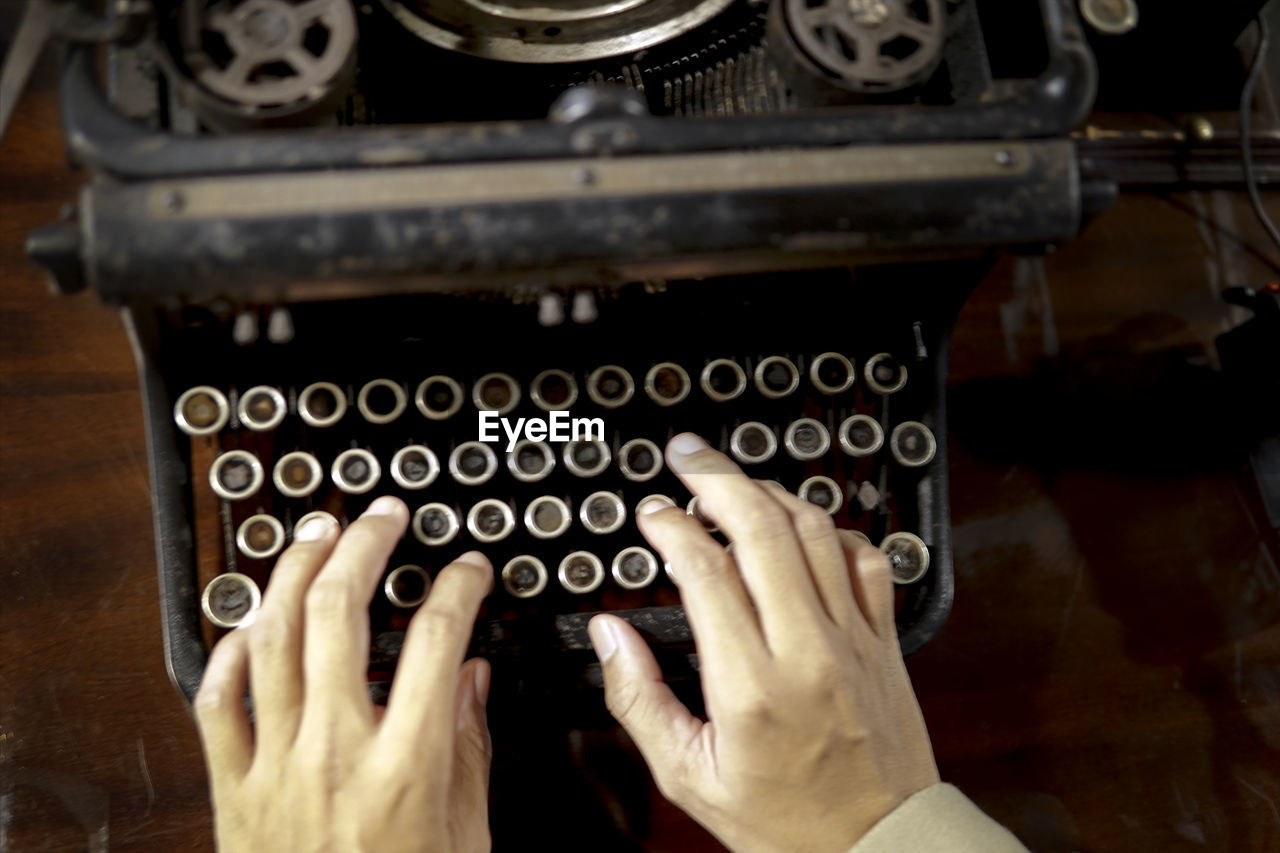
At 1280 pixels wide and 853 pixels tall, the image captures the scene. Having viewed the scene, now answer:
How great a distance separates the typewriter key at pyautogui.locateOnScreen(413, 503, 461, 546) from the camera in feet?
3.81

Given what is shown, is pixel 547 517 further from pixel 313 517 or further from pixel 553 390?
pixel 313 517

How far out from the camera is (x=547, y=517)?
118 centimetres

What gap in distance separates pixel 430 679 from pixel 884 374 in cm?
69

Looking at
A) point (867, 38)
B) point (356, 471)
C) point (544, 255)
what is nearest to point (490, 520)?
point (356, 471)

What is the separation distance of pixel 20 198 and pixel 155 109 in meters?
0.61

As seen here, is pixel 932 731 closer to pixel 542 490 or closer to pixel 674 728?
pixel 674 728

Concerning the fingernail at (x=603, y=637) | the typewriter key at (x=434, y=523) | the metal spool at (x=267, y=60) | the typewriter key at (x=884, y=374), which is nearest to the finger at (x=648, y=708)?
the fingernail at (x=603, y=637)

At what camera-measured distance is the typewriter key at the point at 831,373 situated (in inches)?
47.9

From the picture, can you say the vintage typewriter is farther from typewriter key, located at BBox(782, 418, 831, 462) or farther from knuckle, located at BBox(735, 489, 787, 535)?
knuckle, located at BBox(735, 489, 787, 535)

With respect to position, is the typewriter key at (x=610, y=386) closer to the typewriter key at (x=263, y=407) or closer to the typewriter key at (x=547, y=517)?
the typewriter key at (x=547, y=517)

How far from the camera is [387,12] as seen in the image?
3.53 feet

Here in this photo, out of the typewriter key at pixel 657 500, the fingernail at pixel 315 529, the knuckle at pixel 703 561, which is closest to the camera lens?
the knuckle at pixel 703 561

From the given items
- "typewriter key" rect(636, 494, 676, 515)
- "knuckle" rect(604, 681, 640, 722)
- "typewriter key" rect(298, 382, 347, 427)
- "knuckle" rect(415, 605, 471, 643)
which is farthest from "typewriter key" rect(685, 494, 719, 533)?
"typewriter key" rect(298, 382, 347, 427)

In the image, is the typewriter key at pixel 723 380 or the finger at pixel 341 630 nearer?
the finger at pixel 341 630
